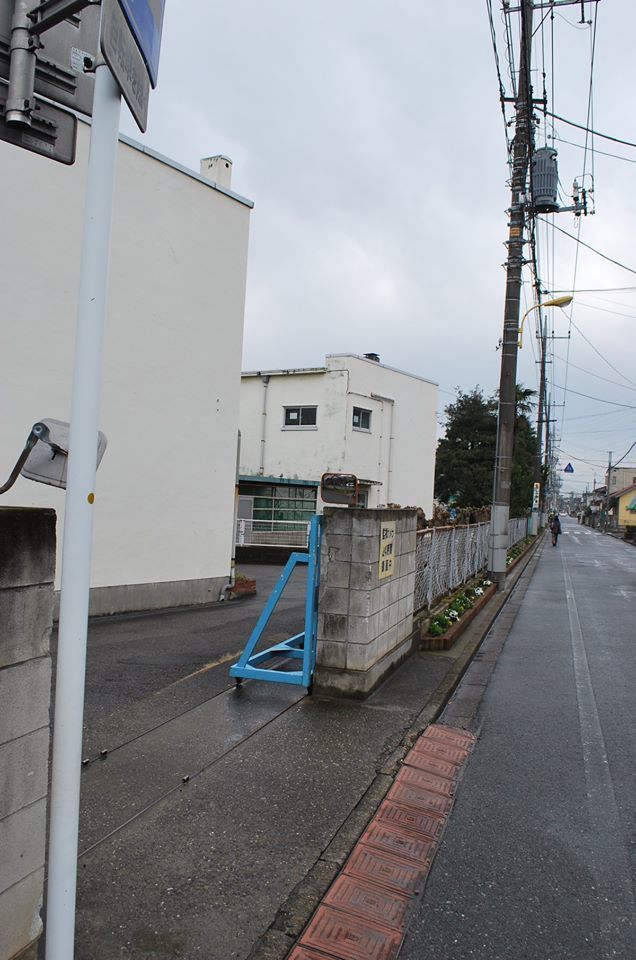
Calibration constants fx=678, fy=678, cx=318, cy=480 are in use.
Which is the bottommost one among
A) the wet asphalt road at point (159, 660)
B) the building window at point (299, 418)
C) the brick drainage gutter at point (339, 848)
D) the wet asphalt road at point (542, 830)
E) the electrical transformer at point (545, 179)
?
the wet asphalt road at point (159, 660)

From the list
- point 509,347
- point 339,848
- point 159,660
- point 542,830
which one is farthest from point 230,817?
point 509,347

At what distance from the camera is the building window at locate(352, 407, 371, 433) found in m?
25.4

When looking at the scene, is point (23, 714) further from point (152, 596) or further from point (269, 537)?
point (269, 537)

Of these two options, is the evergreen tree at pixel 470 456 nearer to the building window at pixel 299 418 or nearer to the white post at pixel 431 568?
the building window at pixel 299 418

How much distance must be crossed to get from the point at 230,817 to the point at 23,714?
1.86 metres

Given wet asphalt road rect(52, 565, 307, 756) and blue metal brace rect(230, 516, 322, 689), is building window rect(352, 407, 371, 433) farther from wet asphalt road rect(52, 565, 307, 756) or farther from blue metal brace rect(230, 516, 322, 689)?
blue metal brace rect(230, 516, 322, 689)

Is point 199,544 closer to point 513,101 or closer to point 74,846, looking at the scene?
point 74,846

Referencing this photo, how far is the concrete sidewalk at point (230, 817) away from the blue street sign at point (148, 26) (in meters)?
3.12

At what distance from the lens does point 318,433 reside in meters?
25.1

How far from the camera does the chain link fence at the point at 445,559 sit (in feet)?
29.5

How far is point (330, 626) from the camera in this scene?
5.86 meters

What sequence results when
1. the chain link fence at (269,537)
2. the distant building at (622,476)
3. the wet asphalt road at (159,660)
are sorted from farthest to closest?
the distant building at (622,476) → the chain link fence at (269,537) → the wet asphalt road at (159,660)

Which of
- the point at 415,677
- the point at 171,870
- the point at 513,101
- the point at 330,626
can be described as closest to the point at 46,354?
the point at 330,626

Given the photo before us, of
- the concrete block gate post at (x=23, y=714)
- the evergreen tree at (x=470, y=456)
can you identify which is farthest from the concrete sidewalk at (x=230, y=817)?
the evergreen tree at (x=470, y=456)
